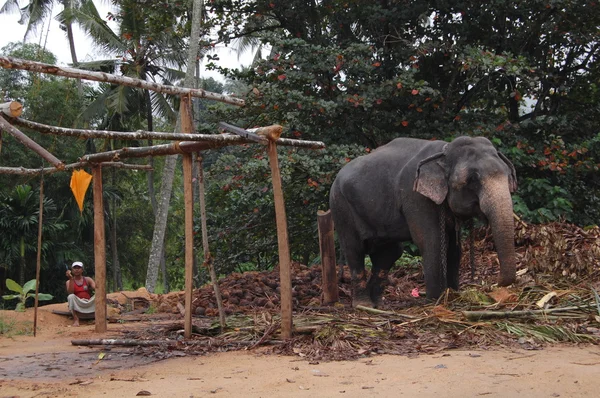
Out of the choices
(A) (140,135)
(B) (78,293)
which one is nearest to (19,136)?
(A) (140,135)

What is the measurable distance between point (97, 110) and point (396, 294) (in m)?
16.9

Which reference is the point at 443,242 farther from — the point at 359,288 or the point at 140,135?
the point at 140,135

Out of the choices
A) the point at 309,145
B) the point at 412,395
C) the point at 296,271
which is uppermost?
the point at 309,145

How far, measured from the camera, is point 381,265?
9.86 meters

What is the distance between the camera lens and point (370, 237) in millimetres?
9555

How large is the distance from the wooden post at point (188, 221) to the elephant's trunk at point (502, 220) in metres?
3.07

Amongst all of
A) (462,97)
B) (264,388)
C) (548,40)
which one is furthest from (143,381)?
(548,40)

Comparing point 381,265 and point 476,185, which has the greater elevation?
point 476,185

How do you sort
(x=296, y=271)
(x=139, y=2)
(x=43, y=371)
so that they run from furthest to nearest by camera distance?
1. (x=139, y=2)
2. (x=296, y=271)
3. (x=43, y=371)

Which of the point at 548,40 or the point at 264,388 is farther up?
the point at 548,40

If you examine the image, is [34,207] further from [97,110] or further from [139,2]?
[139,2]

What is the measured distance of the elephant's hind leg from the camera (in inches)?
379

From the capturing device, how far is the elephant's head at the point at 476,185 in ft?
24.3

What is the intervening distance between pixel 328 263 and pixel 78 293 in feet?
12.6
